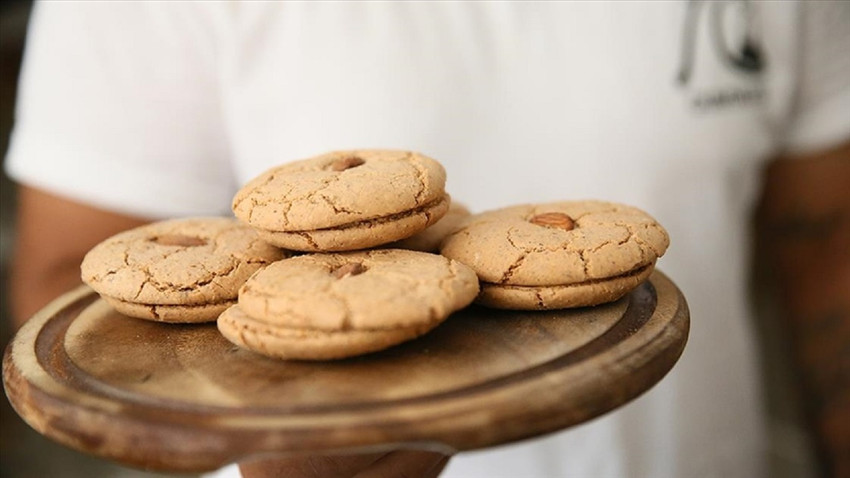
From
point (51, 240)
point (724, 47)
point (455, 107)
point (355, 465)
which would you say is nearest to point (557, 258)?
point (355, 465)

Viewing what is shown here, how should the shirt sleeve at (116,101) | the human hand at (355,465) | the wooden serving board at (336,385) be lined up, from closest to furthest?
1. the wooden serving board at (336,385)
2. the human hand at (355,465)
3. the shirt sleeve at (116,101)

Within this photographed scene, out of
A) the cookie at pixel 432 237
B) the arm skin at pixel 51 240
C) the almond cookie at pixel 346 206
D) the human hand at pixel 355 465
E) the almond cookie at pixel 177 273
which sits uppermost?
the almond cookie at pixel 346 206

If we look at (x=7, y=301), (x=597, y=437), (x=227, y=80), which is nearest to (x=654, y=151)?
(x=597, y=437)

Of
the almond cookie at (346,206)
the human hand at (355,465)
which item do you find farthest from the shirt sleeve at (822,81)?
the human hand at (355,465)

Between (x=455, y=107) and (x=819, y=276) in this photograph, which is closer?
(x=455, y=107)

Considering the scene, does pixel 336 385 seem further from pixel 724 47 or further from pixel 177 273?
pixel 724 47

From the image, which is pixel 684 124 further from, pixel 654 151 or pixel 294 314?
pixel 294 314

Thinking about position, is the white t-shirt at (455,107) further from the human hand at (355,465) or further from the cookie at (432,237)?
the human hand at (355,465)
